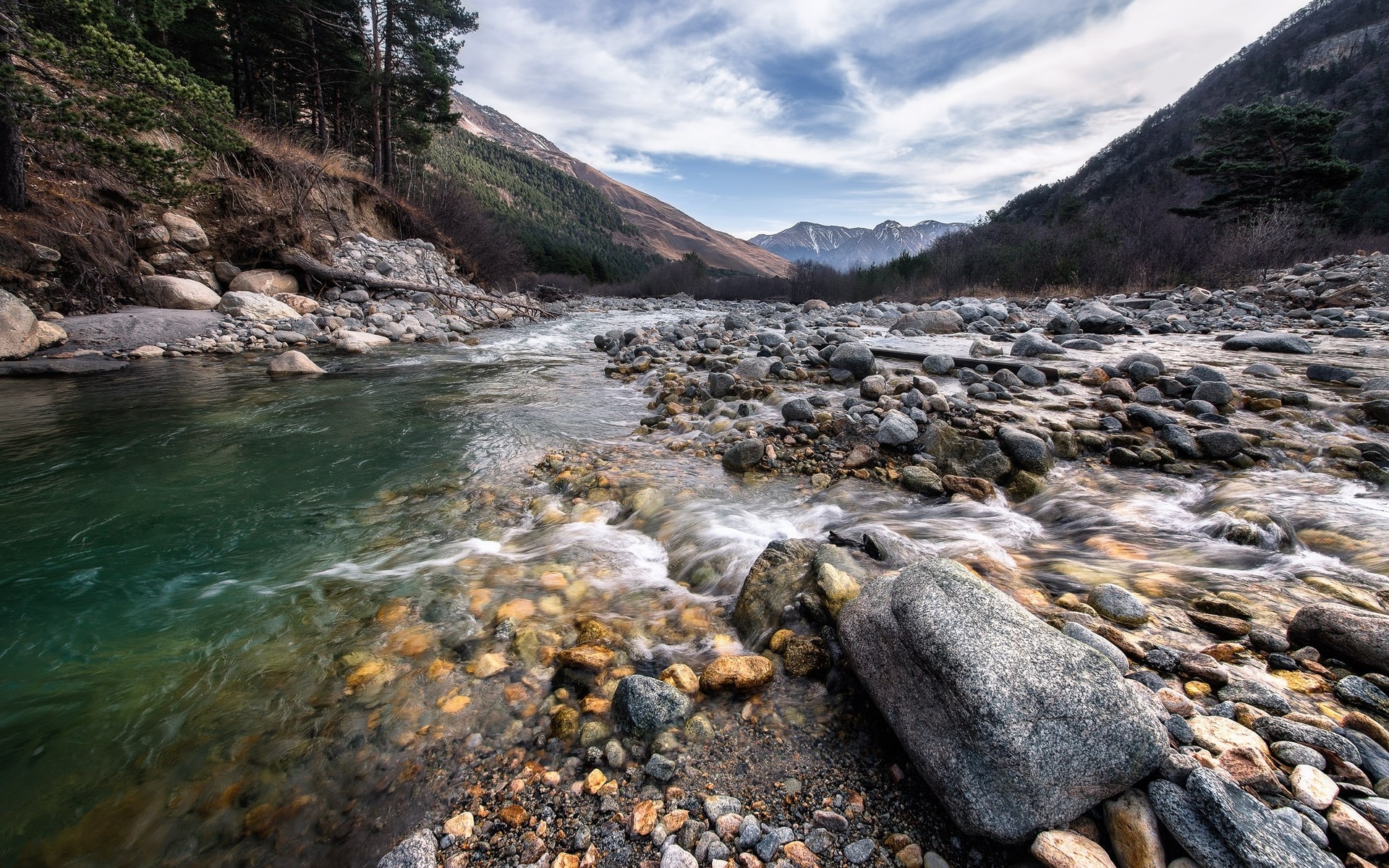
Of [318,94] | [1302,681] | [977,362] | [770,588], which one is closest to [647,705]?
[770,588]

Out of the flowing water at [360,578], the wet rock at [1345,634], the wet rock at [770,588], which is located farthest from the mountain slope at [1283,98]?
the wet rock at [770,588]

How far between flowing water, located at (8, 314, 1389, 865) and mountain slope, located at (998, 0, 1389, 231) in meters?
41.4

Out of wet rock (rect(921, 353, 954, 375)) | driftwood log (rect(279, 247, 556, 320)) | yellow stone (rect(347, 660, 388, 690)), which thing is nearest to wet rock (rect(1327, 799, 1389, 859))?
yellow stone (rect(347, 660, 388, 690))

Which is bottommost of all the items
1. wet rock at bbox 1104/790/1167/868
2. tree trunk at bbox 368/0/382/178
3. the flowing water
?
the flowing water

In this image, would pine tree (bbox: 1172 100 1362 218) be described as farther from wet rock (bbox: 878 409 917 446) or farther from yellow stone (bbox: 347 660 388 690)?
yellow stone (bbox: 347 660 388 690)

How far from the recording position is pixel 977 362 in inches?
269

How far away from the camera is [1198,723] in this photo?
1.40m

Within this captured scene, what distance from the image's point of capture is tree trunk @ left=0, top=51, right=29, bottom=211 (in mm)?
8148

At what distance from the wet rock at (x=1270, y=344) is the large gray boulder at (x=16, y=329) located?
16.7 meters

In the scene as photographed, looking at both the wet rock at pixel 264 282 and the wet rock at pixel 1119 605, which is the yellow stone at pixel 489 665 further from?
the wet rock at pixel 264 282

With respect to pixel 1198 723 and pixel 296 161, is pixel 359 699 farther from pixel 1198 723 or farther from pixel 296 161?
pixel 296 161

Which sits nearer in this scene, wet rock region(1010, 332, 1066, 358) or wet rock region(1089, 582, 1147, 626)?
wet rock region(1089, 582, 1147, 626)

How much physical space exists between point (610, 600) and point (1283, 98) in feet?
240

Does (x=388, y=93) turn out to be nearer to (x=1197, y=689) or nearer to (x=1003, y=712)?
(x=1003, y=712)
